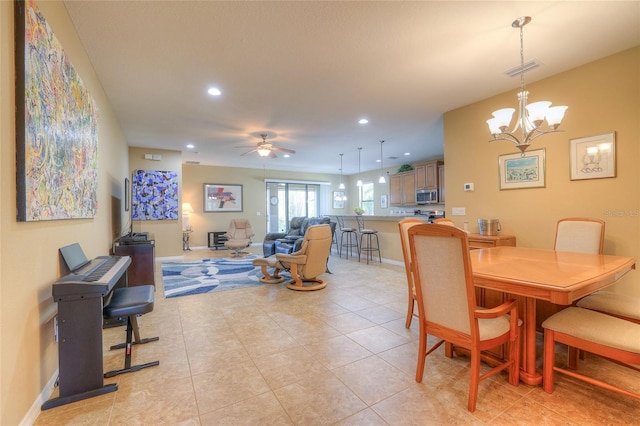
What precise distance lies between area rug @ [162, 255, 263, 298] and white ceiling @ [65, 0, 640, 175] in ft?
8.59

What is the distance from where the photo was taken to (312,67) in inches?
114

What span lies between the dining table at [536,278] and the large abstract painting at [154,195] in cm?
648

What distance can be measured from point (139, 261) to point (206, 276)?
127 centimetres

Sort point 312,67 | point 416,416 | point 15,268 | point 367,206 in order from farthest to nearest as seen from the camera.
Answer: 1. point 367,206
2. point 312,67
3. point 416,416
4. point 15,268

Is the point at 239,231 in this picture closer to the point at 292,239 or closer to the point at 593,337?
the point at 292,239

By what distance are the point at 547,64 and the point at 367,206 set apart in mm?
7930

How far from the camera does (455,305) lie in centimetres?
167

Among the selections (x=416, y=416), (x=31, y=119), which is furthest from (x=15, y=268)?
(x=416, y=416)

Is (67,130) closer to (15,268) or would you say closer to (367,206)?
(15,268)

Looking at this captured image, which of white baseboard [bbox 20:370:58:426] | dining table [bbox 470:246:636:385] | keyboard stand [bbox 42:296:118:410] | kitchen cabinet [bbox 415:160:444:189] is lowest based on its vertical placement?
white baseboard [bbox 20:370:58:426]

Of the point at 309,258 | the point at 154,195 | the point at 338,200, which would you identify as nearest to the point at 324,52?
the point at 309,258

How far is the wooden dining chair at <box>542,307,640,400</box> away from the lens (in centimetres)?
153

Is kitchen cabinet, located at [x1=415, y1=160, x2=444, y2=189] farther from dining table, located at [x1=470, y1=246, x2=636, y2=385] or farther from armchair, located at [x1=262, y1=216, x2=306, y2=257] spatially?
dining table, located at [x1=470, y1=246, x2=636, y2=385]

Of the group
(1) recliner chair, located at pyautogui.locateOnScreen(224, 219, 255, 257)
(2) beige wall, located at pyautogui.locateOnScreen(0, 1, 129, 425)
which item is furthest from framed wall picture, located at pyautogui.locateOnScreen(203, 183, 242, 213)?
(2) beige wall, located at pyautogui.locateOnScreen(0, 1, 129, 425)
